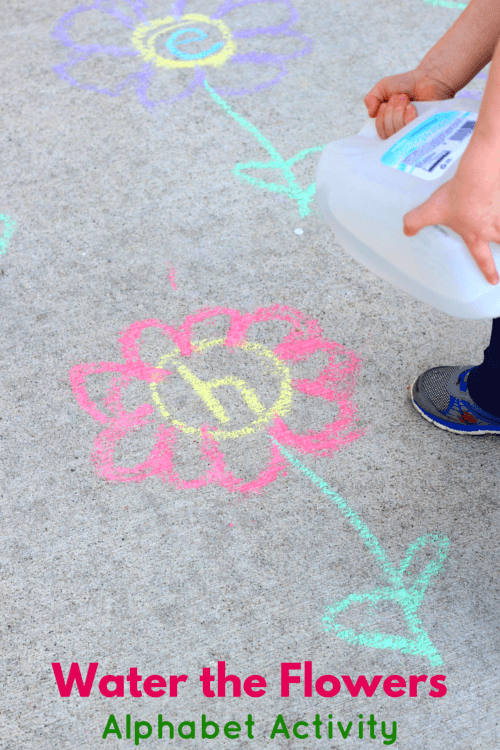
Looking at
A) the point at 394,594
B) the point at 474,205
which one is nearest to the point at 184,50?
the point at 474,205

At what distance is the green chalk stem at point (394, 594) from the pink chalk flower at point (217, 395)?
Result: 157mm

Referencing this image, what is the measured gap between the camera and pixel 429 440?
1.38m

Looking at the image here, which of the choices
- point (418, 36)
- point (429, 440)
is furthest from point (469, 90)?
point (429, 440)

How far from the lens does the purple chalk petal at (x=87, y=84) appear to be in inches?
80.4

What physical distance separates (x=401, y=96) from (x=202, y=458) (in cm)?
75

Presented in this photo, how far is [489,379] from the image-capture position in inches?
51.1

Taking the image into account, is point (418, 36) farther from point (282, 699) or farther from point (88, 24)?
point (282, 699)

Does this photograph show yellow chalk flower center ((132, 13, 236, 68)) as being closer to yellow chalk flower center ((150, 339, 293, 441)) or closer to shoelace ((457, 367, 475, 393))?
yellow chalk flower center ((150, 339, 293, 441))

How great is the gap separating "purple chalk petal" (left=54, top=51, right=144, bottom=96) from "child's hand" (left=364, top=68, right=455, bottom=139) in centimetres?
114

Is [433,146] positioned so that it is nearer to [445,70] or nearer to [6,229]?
[445,70]

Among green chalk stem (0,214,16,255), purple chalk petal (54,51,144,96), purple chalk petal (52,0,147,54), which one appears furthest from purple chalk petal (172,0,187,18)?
green chalk stem (0,214,16,255)

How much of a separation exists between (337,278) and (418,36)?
1100 millimetres

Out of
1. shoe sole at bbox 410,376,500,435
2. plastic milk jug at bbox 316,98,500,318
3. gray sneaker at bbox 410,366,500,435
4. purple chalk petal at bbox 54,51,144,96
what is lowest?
shoe sole at bbox 410,376,500,435

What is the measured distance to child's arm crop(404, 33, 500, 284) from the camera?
84 centimetres
